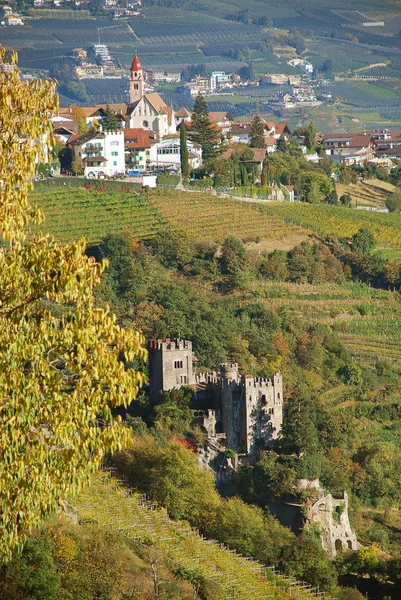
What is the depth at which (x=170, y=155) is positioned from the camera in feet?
287

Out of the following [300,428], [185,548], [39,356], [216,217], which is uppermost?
[39,356]

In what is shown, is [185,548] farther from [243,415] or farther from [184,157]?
[184,157]

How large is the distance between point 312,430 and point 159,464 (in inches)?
256

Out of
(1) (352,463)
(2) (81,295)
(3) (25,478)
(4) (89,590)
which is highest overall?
(2) (81,295)

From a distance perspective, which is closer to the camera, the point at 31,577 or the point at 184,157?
the point at 31,577

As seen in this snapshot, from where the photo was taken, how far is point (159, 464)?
42.1m

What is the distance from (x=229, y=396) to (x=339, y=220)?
33715mm

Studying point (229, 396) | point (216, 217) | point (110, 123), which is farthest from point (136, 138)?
point (229, 396)

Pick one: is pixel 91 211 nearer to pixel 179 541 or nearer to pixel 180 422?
pixel 180 422

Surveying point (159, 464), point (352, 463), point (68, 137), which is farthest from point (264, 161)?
point (159, 464)

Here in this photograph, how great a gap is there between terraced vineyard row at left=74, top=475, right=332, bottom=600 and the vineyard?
29381 millimetres

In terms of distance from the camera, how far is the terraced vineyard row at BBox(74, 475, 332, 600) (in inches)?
1347

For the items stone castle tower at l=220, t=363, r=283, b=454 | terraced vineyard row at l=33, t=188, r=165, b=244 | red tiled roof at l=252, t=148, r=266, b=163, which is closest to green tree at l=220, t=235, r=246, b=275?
terraced vineyard row at l=33, t=188, r=165, b=244

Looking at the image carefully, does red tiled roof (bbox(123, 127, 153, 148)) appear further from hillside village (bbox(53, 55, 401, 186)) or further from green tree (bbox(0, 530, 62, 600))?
green tree (bbox(0, 530, 62, 600))
